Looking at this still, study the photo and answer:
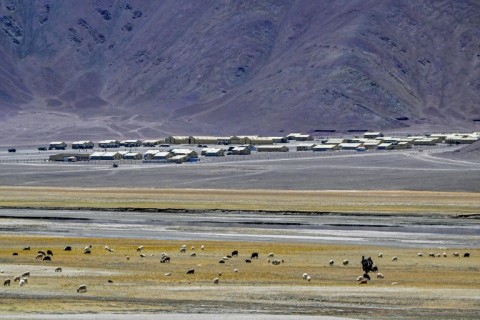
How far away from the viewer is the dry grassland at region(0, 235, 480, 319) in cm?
3978

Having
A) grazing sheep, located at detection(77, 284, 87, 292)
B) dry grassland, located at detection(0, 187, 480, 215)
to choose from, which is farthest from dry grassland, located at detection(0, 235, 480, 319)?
dry grassland, located at detection(0, 187, 480, 215)

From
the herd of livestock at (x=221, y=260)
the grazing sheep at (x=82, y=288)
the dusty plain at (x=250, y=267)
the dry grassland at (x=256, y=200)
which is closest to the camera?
the dusty plain at (x=250, y=267)

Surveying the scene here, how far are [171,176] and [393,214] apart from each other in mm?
49102

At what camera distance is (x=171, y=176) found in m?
132

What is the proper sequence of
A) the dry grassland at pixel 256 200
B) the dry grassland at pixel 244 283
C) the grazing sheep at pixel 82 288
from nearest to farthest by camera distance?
the dry grassland at pixel 244 283, the grazing sheep at pixel 82 288, the dry grassland at pixel 256 200

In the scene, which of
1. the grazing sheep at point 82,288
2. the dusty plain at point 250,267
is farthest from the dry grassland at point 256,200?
the grazing sheep at point 82,288

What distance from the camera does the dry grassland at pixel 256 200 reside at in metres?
90.8

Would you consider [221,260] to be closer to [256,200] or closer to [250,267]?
[250,267]

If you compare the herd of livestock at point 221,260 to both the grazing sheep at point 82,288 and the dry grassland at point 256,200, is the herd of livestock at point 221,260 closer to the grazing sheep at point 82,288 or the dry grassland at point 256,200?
the grazing sheep at point 82,288

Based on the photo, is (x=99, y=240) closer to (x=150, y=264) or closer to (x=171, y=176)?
(x=150, y=264)

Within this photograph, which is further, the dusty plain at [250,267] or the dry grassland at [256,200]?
the dry grassland at [256,200]

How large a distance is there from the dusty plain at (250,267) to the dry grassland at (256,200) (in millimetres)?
86

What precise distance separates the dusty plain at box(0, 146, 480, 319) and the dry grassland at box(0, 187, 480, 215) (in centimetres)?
9

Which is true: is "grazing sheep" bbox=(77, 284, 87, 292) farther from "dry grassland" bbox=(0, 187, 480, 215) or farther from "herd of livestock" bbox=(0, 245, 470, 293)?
"dry grassland" bbox=(0, 187, 480, 215)
